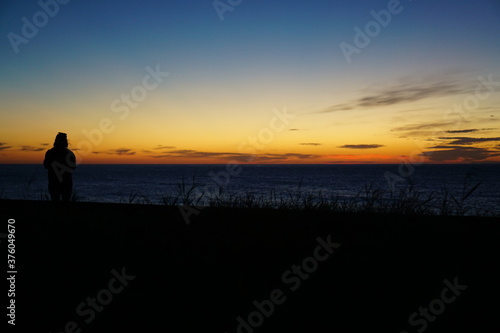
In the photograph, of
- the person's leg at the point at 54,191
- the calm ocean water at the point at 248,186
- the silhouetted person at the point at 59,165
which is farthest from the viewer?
the calm ocean water at the point at 248,186

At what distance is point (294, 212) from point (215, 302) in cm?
467

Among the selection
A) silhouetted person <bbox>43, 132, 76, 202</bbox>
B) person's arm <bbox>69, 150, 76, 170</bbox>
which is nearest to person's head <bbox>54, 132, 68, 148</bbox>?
silhouetted person <bbox>43, 132, 76, 202</bbox>

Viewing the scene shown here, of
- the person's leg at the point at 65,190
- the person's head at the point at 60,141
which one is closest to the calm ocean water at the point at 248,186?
the person's leg at the point at 65,190

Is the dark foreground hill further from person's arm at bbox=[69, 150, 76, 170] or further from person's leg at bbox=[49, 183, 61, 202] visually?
person's arm at bbox=[69, 150, 76, 170]

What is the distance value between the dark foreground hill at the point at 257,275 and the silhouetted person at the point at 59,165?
1.73 meters

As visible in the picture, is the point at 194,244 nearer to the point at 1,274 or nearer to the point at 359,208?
the point at 1,274

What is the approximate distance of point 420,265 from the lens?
4.25 m

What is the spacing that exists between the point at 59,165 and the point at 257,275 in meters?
6.37

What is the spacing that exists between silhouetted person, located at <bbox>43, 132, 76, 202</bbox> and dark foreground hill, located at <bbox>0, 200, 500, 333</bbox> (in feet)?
5.67

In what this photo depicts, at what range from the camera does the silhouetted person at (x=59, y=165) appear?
27.2 feet

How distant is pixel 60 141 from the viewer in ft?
27.5

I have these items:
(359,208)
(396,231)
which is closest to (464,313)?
(396,231)

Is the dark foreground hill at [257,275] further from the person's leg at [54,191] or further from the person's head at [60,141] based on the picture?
the person's head at [60,141]

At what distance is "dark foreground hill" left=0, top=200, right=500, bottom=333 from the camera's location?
2920 mm
